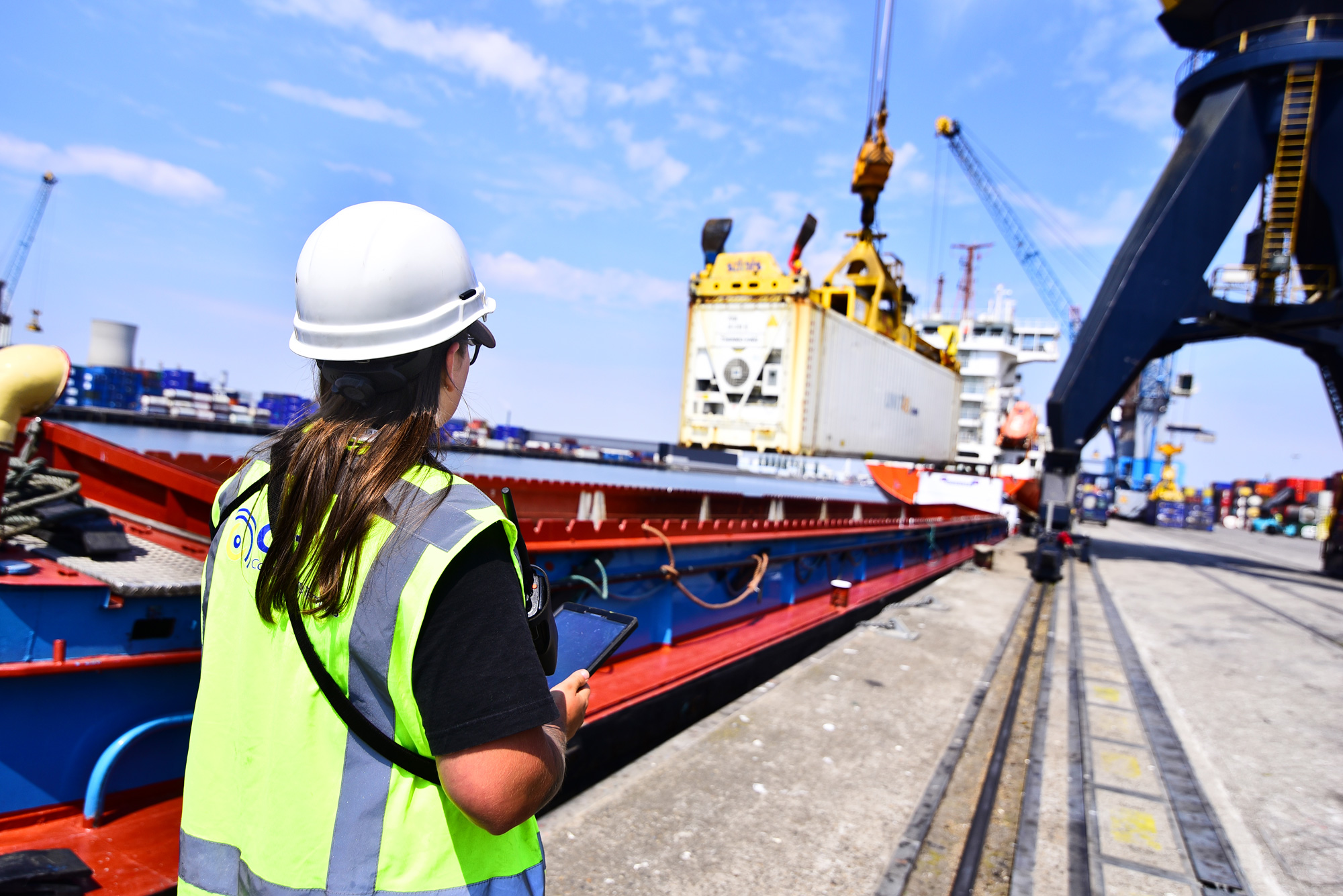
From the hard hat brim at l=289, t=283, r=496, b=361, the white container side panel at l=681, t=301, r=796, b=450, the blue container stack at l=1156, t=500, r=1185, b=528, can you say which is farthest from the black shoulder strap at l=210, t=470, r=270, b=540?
the blue container stack at l=1156, t=500, r=1185, b=528

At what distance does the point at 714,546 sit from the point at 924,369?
14.0m

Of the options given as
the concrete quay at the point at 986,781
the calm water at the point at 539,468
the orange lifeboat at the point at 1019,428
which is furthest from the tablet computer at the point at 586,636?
the orange lifeboat at the point at 1019,428

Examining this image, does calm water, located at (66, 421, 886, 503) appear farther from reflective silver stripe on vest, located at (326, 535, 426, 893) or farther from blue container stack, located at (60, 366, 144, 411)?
reflective silver stripe on vest, located at (326, 535, 426, 893)

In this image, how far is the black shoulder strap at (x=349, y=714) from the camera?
977mm

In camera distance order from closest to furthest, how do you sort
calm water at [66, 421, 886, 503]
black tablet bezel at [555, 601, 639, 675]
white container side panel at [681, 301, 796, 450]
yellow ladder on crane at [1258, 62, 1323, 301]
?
black tablet bezel at [555, 601, 639, 675]
white container side panel at [681, 301, 796, 450]
yellow ladder on crane at [1258, 62, 1323, 301]
calm water at [66, 421, 886, 503]

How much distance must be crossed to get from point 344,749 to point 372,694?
93 millimetres

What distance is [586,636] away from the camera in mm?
1569

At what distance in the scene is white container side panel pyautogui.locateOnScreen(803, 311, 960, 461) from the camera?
12062mm

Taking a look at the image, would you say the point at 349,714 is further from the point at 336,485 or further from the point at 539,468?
the point at 539,468

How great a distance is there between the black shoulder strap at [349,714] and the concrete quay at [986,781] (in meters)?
2.26

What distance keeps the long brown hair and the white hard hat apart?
3.0 inches

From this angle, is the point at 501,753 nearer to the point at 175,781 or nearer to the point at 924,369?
the point at 175,781

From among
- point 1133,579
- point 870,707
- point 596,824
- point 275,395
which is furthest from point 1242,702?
point 275,395

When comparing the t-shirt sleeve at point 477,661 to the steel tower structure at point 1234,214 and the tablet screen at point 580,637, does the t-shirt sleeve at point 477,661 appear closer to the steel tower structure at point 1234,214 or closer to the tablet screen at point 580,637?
the tablet screen at point 580,637
